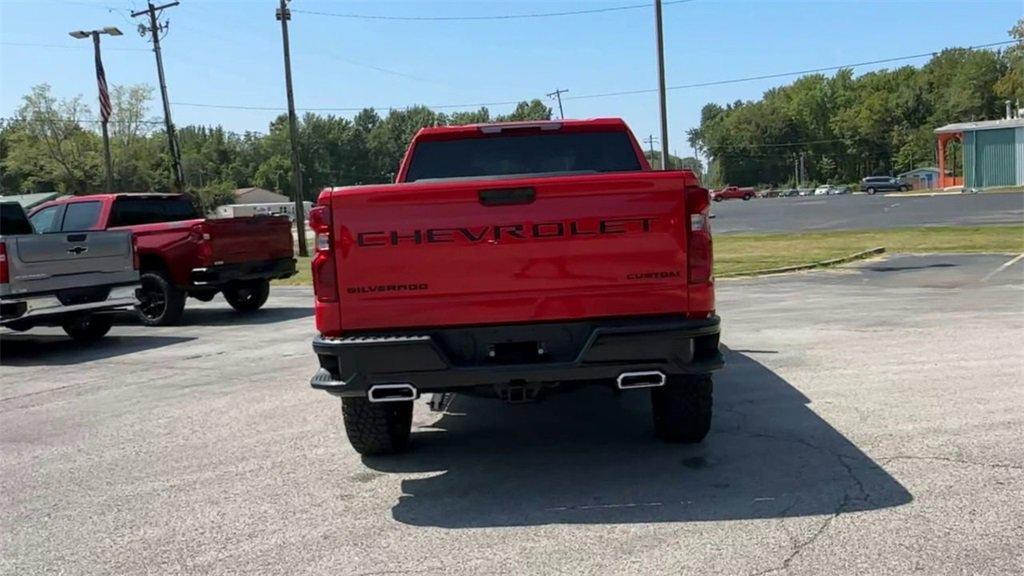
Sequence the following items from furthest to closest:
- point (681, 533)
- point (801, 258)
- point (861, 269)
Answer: point (801, 258)
point (861, 269)
point (681, 533)

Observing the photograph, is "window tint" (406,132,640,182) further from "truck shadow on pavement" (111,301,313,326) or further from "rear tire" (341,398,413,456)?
"truck shadow on pavement" (111,301,313,326)

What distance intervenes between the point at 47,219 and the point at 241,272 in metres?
3.06

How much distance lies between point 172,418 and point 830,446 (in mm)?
4992

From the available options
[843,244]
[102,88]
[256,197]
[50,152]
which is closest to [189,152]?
[256,197]

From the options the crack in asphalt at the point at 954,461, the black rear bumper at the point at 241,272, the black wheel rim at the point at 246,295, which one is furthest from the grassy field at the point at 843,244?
the crack in asphalt at the point at 954,461

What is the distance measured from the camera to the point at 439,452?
20.0ft

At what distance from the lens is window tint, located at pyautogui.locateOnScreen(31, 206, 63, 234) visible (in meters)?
14.0

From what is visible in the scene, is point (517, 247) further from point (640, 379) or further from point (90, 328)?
point (90, 328)

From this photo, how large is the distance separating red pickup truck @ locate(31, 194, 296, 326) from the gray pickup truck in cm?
122

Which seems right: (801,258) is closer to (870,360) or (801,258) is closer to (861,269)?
(861,269)

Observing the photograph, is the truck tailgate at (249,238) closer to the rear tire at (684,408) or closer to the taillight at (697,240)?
the rear tire at (684,408)

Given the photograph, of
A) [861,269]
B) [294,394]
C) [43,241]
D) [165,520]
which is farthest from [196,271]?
[861,269]

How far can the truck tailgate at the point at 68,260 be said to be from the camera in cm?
1062

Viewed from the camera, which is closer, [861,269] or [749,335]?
[749,335]
